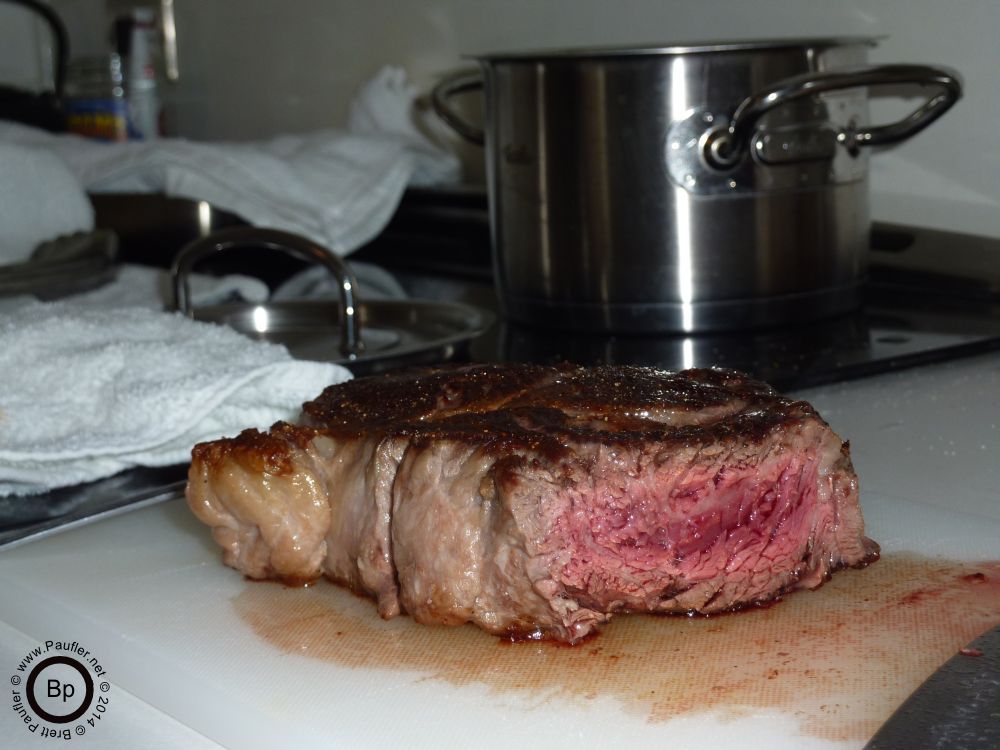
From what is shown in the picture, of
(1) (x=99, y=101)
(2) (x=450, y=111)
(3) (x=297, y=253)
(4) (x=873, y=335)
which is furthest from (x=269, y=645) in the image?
(1) (x=99, y=101)

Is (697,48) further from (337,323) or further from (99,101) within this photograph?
(99,101)

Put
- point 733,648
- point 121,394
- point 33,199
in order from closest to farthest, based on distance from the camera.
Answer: point 733,648 < point 121,394 < point 33,199

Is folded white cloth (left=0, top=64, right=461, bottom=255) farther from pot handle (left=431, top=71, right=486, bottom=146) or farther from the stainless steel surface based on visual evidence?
pot handle (left=431, top=71, right=486, bottom=146)

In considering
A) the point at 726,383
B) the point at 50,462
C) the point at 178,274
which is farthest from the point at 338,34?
the point at 726,383

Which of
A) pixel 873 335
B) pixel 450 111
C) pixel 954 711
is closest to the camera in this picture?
pixel 954 711

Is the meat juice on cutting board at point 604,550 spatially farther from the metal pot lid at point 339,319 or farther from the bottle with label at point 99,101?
the bottle with label at point 99,101

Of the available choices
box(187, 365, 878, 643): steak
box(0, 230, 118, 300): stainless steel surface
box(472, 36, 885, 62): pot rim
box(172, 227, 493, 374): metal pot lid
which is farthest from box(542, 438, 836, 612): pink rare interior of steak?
box(0, 230, 118, 300): stainless steel surface
